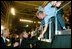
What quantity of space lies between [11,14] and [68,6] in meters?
0.91

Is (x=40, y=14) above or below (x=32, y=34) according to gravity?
above

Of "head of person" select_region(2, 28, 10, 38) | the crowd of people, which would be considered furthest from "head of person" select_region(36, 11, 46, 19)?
"head of person" select_region(2, 28, 10, 38)

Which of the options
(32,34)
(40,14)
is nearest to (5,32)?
(32,34)

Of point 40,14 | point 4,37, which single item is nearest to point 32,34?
point 40,14

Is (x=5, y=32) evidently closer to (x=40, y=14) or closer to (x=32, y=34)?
(x=32, y=34)

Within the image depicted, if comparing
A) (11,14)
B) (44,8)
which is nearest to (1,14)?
(11,14)

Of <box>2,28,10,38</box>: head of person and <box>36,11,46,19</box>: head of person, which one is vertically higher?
<box>36,11,46,19</box>: head of person

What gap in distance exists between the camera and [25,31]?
11.7 ft

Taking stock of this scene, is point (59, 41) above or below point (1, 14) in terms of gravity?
below

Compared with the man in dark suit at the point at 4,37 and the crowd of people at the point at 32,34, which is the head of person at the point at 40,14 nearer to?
the crowd of people at the point at 32,34

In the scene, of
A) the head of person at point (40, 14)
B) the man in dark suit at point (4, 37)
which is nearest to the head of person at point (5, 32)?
the man in dark suit at point (4, 37)

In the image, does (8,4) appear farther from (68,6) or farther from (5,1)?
(68,6)

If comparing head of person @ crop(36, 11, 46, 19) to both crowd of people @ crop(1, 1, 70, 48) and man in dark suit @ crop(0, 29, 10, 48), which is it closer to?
crowd of people @ crop(1, 1, 70, 48)

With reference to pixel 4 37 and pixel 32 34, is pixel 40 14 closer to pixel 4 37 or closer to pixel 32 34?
pixel 32 34
